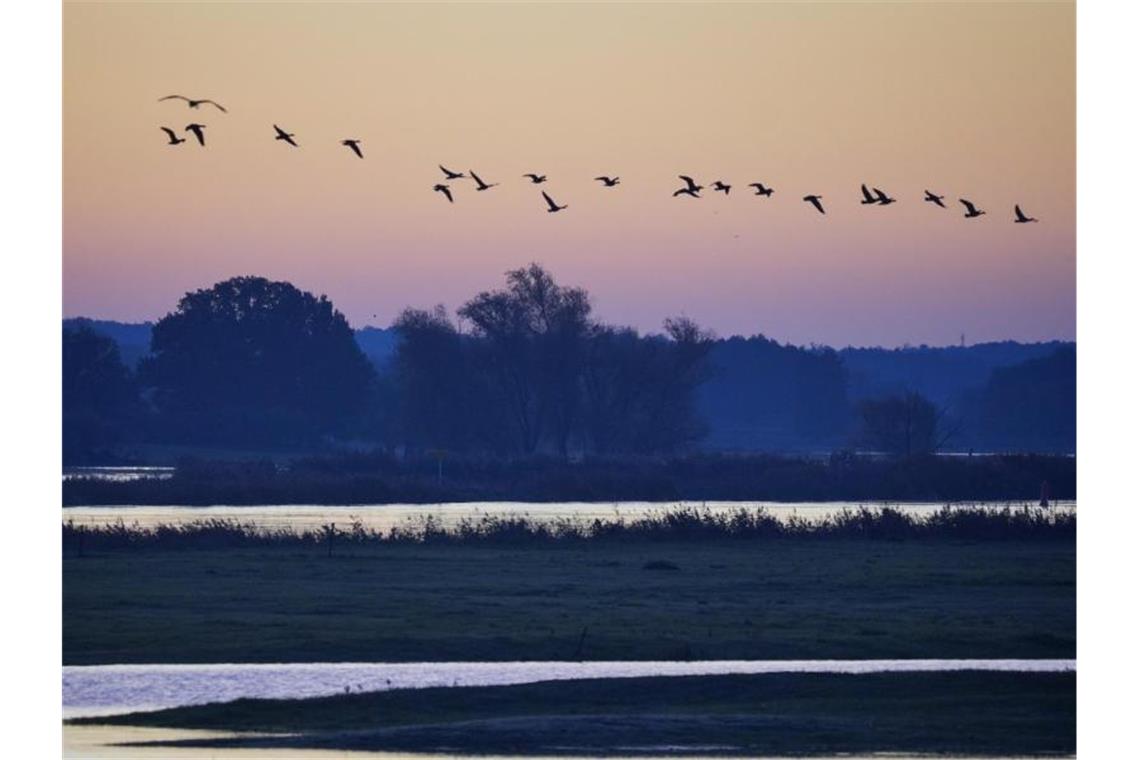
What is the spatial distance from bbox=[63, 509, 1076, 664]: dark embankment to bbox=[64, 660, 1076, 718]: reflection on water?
0.94 metres

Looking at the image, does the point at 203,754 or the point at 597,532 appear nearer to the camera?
the point at 203,754

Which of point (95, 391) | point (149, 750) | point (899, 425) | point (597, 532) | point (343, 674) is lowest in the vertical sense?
point (149, 750)

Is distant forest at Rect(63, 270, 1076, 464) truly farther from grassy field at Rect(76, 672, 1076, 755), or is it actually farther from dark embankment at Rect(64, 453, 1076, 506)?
grassy field at Rect(76, 672, 1076, 755)

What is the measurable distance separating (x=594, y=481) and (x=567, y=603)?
60.7 metres

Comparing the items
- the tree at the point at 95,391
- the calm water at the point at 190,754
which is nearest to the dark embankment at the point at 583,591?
the calm water at the point at 190,754

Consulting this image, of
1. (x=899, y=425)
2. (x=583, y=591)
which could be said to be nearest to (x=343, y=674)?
(x=583, y=591)

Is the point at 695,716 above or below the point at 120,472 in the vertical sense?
below

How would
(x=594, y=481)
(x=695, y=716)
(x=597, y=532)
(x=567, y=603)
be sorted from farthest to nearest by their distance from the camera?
(x=594, y=481)
(x=597, y=532)
(x=567, y=603)
(x=695, y=716)

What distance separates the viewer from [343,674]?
41625 millimetres

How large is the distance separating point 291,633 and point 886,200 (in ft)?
55.4

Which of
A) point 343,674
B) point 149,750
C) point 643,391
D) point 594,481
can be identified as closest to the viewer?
point 149,750

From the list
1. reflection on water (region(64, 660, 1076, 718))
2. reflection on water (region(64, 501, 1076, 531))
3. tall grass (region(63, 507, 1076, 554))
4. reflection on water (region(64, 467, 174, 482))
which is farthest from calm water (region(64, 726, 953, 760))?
reflection on water (region(64, 467, 174, 482))

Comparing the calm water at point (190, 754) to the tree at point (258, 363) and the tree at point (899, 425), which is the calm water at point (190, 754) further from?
the tree at point (258, 363)

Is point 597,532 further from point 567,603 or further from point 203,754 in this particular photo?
point 203,754
